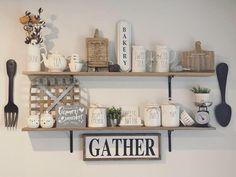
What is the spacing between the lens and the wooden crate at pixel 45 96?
206 cm

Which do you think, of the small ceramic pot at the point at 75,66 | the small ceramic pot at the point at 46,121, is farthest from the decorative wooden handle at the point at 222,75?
the small ceramic pot at the point at 46,121

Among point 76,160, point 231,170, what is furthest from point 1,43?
point 231,170

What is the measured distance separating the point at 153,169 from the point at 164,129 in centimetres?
33

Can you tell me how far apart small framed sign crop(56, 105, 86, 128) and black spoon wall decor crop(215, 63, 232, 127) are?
3.01 feet

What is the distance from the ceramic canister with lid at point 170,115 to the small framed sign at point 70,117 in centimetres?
51

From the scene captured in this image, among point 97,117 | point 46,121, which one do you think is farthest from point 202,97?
point 46,121

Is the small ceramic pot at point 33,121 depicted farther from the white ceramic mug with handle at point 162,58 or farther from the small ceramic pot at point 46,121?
the white ceramic mug with handle at point 162,58

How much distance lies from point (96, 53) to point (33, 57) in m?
0.40

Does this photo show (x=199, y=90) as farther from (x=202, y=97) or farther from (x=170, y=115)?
(x=170, y=115)

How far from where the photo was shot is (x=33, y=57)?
200 cm

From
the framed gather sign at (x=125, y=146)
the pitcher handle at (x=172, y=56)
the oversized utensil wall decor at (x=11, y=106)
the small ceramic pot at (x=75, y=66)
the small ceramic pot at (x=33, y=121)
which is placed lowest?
the framed gather sign at (x=125, y=146)

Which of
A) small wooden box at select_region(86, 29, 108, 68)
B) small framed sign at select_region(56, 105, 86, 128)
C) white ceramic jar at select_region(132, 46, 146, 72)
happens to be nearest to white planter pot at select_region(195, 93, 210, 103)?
white ceramic jar at select_region(132, 46, 146, 72)

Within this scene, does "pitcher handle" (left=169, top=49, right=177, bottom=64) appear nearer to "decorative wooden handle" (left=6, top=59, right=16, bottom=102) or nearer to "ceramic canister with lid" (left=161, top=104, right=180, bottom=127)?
"ceramic canister with lid" (left=161, top=104, right=180, bottom=127)

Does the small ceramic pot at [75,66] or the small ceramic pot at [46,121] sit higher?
the small ceramic pot at [75,66]
